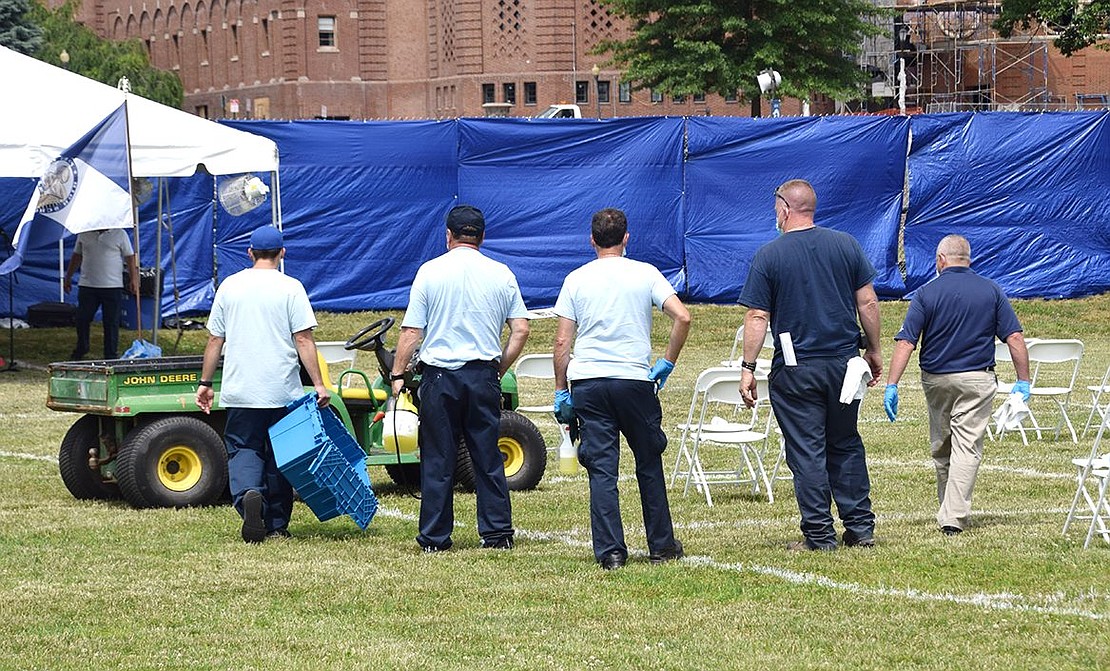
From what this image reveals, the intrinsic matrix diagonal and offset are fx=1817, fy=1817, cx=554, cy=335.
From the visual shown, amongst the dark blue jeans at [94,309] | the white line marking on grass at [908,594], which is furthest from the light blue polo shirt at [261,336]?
the dark blue jeans at [94,309]

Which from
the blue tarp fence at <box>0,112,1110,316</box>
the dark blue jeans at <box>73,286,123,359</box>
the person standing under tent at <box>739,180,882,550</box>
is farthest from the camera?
the blue tarp fence at <box>0,112,1110,316</box>

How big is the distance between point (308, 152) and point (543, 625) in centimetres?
1705

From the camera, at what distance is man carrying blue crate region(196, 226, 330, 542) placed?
944 cm

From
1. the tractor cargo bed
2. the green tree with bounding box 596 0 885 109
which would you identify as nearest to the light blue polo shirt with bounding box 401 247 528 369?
the tractor cargo bed

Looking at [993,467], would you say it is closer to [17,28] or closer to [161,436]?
[161,436]

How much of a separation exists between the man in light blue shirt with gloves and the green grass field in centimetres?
34

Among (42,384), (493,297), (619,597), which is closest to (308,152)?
(42,384)

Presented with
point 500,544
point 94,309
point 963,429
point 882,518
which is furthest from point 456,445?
point 94,309

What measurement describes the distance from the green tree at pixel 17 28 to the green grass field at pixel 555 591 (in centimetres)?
5029

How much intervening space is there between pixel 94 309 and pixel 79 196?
11.0 ft

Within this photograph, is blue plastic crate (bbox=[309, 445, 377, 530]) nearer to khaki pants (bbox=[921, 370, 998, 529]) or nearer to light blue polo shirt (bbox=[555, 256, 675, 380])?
light blue polo shirt (bbox=[555, 256, 675, 380])

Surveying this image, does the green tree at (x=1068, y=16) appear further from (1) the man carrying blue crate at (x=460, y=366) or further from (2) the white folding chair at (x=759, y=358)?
(1) the man carrying blue crate at (x=460, y=366)

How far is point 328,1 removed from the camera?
81938 mm

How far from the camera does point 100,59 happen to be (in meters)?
79.1
